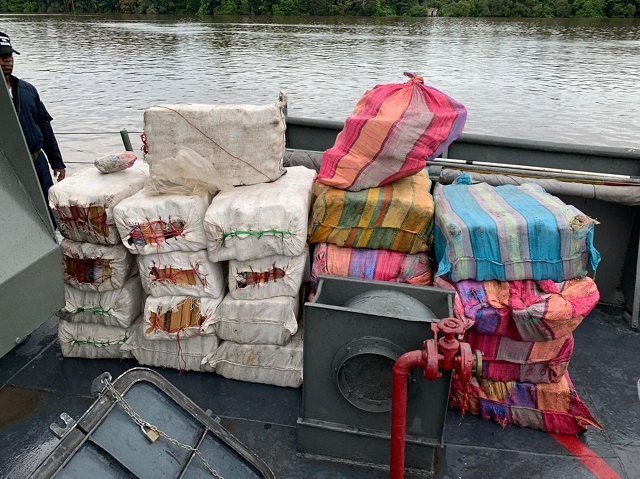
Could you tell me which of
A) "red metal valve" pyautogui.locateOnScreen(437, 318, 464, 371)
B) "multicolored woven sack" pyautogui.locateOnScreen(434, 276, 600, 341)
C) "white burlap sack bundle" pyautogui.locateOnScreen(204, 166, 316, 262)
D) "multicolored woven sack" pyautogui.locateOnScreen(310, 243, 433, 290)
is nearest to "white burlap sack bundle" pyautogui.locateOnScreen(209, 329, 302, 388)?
"multicolored woven sack" pyautogui.locateOnScreen(310, 243, 433, 290)

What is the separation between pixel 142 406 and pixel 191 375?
111 cm

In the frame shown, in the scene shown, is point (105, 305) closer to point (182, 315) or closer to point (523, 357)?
point (182, 315)

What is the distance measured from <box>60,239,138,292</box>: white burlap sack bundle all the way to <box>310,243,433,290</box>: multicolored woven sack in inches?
50.7

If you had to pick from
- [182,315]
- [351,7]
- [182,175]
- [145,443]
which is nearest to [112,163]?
[182,175]

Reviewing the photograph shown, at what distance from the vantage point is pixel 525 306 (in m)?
2.96

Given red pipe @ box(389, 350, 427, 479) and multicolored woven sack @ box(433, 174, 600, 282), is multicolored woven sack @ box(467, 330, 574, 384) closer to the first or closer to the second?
multicolored woven sack @ box(433, 174, 600, 282)

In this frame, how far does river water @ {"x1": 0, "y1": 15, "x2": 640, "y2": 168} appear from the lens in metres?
16.5

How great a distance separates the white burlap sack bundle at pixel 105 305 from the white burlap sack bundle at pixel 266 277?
0.76 meters

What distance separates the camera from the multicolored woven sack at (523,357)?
3039 mm

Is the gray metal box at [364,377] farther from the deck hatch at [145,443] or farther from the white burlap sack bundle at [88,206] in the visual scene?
the white burlap sack bundle at [88,206]

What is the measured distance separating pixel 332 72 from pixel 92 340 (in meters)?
21.9

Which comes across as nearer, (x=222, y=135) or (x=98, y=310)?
(x=222, y=135)

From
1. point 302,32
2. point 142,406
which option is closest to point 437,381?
point 142,406

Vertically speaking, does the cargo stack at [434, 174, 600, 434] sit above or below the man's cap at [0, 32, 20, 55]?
below
